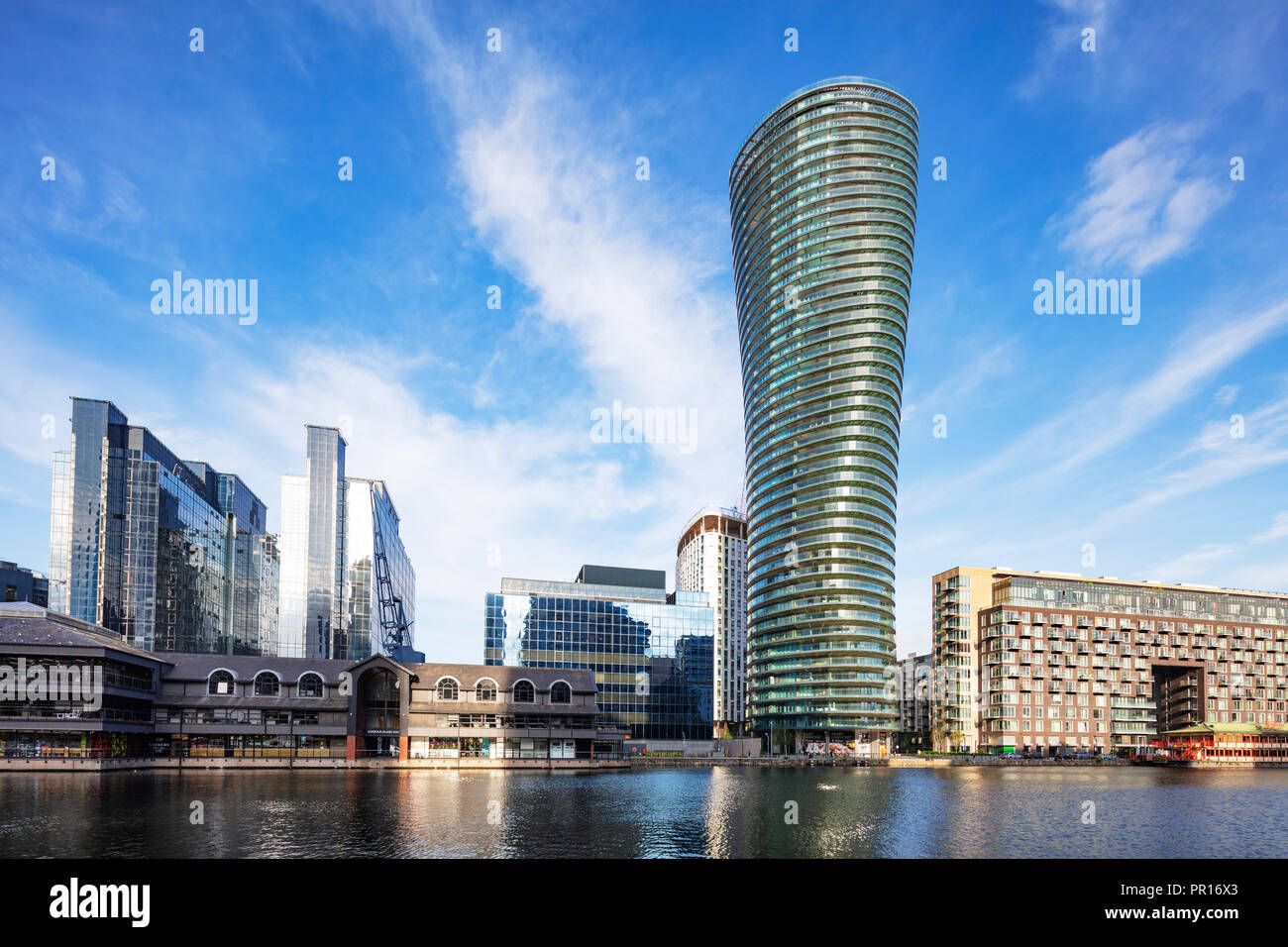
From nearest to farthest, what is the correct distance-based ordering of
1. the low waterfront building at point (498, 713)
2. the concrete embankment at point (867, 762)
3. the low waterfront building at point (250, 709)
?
1. the low waterfront building at point (250, 709)
2. the low waterfront building at point (498, 713)
3. the concrete embankment at point (867, 762)

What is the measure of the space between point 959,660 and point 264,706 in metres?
145

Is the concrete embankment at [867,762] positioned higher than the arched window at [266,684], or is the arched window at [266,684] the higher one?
the arched window at [266,684]

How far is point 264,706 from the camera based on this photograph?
10344 centimetres

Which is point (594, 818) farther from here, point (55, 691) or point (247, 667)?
point (247, 667)

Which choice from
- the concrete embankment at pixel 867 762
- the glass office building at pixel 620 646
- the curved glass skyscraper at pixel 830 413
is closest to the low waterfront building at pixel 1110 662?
the concrete embankment at pixel 867 762

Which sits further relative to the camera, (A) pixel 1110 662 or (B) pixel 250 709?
(A) pixel 1110 662

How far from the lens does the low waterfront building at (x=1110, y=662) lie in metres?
183

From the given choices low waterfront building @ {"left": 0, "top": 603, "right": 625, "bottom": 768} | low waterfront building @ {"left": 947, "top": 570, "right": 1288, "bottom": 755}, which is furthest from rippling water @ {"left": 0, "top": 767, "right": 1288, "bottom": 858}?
low waterfront building @ {"left": 947, "top": 570, "right": 1288, "bottom": 755}

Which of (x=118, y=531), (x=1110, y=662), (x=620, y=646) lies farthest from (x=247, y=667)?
(x=1110, y=662)

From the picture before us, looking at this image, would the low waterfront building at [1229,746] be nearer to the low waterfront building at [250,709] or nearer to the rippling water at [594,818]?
the rippling water at [594,818]

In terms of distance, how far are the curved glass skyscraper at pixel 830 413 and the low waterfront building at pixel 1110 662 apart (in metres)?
31.5

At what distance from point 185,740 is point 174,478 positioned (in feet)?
276

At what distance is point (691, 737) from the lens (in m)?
169
